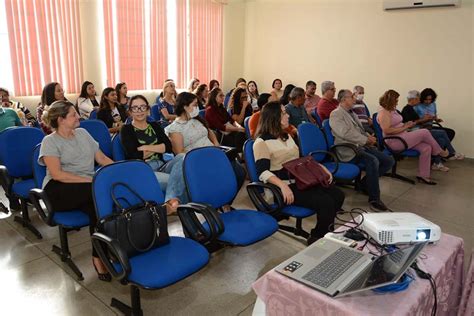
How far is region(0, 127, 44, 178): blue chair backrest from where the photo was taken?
2994 mm

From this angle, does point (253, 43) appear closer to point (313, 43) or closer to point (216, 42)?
point (216, 42)

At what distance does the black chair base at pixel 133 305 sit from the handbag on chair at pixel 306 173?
1355 millimetres

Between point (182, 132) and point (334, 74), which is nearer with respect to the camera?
point (182, 132)

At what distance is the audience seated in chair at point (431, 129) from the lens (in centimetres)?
584

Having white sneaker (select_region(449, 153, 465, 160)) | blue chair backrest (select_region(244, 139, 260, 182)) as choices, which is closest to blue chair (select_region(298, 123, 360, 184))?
blue chair backrest (select_region(244, 139, 260, 182))

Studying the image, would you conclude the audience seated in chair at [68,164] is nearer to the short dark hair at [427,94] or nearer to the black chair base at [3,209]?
the black chair base at [3,209]

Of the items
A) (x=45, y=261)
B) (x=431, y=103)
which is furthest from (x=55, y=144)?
(x=431, y=103)

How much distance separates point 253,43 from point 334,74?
7.64ft

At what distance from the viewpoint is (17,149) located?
120 inches

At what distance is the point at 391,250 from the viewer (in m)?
1.65

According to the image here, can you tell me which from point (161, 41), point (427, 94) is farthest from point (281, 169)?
point (161, 41)

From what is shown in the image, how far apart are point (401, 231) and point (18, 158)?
2910 millimetres

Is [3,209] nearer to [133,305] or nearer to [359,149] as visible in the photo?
[133,305]

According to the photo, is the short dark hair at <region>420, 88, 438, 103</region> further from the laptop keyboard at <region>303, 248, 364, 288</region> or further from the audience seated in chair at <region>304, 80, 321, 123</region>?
the laptop keyboard at <region>303, 248, 364, 288</region>
